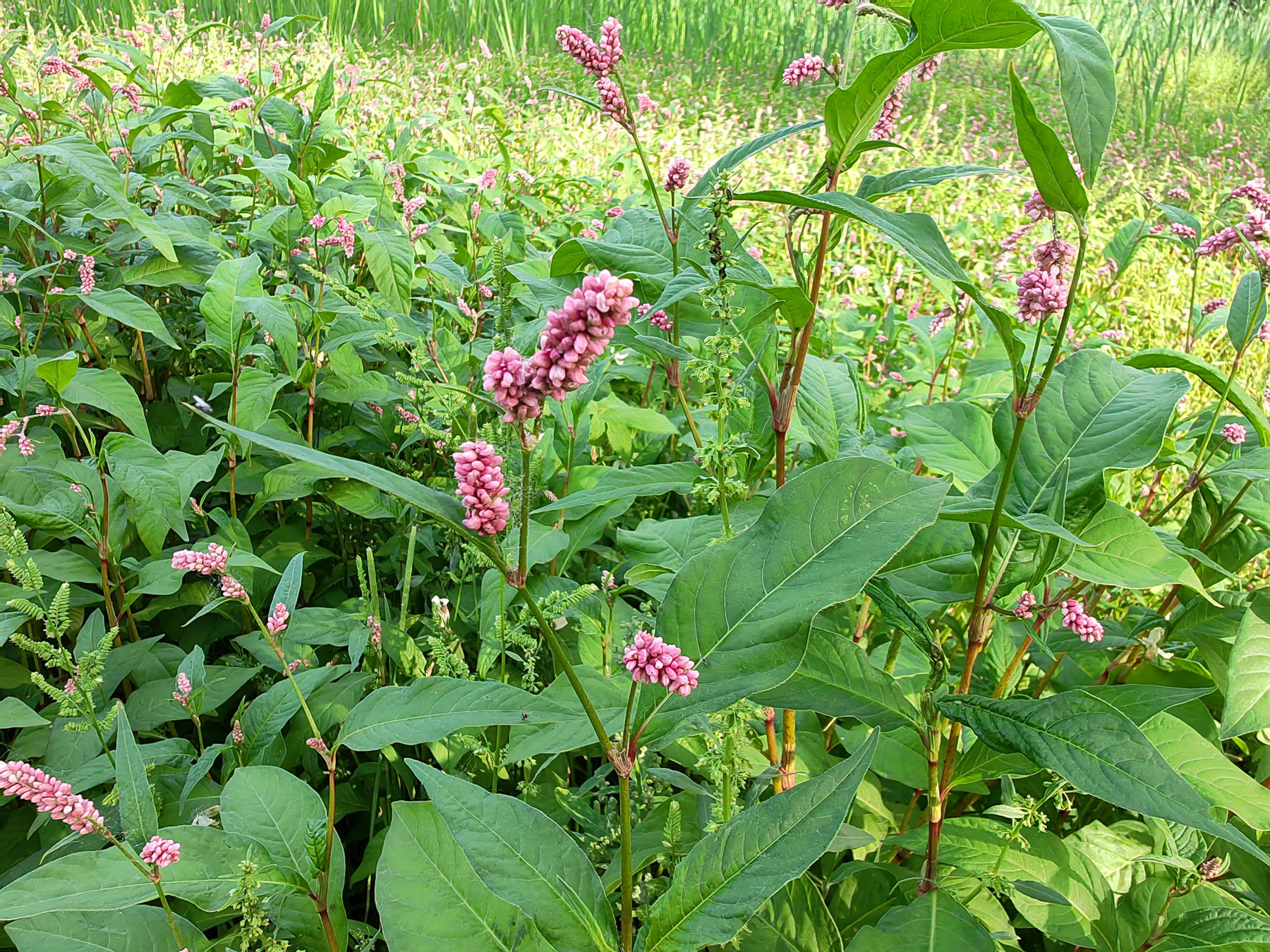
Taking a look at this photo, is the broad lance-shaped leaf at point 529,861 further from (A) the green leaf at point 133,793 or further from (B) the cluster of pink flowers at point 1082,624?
(B) the cluster of pink flowers at point 1082,624

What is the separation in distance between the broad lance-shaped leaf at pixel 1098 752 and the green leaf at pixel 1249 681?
272mm

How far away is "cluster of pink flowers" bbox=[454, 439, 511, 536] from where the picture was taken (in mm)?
687

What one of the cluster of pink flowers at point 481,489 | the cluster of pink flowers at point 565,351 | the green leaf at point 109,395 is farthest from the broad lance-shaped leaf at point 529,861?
the green leaf at point 109,395

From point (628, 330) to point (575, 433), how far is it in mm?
→ 470

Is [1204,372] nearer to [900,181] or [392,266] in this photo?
[900,181]

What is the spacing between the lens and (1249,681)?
1187mm

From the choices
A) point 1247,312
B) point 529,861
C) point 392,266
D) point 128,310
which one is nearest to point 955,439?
point 1247,312

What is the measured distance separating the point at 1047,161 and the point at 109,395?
1.83 m

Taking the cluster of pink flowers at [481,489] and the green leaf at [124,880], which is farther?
the green leaf at [124,880]

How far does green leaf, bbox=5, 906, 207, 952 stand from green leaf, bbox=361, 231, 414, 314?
143cm

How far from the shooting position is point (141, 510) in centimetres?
171

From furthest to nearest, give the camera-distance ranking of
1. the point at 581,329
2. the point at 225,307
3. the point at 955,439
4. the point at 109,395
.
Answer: the point at 225,307 < the point at 109,395 < the point at 955,439 < the point at 581,329

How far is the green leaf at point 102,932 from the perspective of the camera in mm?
1090

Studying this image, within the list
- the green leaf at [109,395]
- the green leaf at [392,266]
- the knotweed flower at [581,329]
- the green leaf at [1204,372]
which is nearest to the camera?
the knotweed flower at [581,329]
